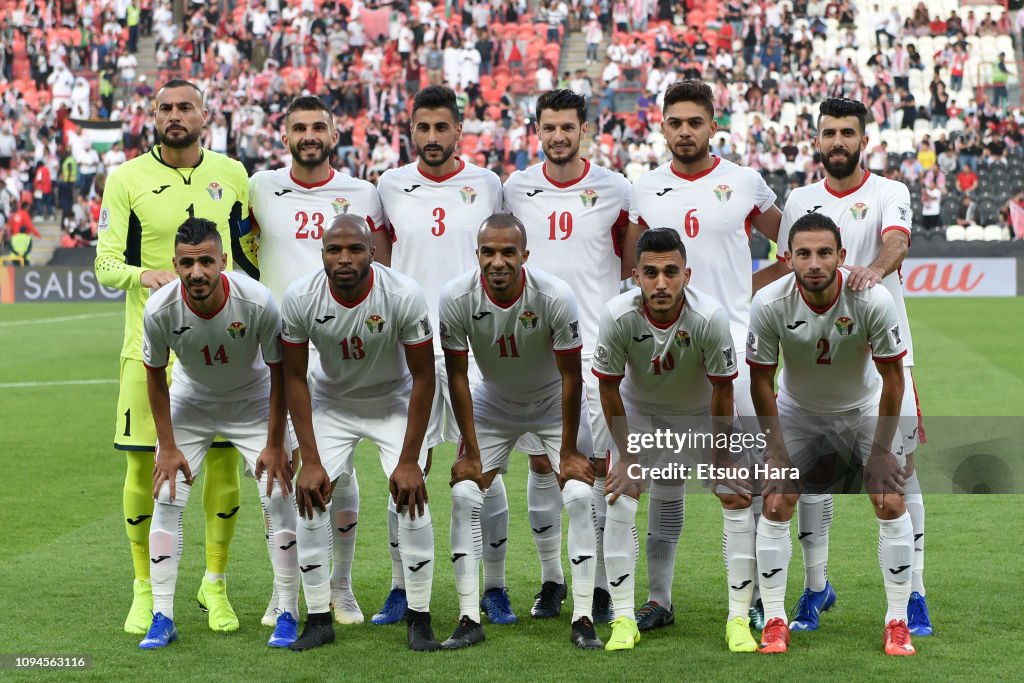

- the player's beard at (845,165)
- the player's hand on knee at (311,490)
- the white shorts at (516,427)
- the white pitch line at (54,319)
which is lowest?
the white pitch line at (54,319)

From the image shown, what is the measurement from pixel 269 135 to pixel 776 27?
42.7 ft

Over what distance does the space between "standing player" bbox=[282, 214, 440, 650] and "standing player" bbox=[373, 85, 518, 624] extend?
0.64m

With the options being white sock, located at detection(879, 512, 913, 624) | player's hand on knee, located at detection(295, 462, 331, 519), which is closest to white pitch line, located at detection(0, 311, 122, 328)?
player's hand on knee, located at detection(295, 462, 331, 519)

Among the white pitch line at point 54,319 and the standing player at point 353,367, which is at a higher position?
the standing player at point 353,367

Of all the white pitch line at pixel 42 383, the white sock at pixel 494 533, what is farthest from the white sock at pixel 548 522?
the white pitch line at pixel 42 383

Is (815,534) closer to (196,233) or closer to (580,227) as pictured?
(580,227)

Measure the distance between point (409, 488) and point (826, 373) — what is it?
6.12ft

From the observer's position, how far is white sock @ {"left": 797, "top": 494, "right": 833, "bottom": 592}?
5.98 m

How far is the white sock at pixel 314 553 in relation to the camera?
5555 millimetres

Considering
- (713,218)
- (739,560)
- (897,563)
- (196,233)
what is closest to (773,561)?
(739,560)

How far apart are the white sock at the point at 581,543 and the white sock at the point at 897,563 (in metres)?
1.23

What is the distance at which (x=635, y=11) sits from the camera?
34250 mm

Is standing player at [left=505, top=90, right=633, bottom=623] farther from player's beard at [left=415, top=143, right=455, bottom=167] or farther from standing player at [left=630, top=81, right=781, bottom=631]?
player's beard at [left=415, top=143, right=455, bottom=167]

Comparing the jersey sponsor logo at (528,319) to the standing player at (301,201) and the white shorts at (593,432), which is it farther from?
the standing player at (301,201)
